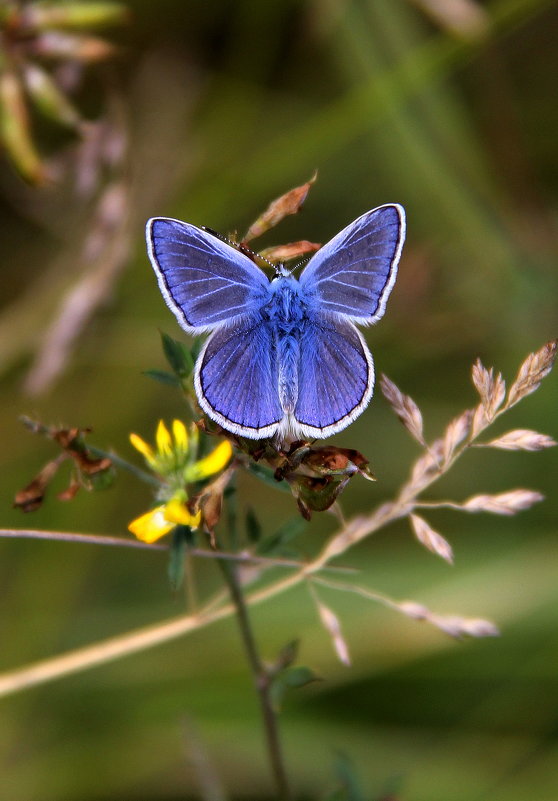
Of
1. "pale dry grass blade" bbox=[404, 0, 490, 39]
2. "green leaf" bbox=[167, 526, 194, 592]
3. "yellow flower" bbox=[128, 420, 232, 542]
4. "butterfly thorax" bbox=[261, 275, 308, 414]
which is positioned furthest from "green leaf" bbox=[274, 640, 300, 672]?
"pale dry grass blade" bbox=[404, 0, 490, 39]

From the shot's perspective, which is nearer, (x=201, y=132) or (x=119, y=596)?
(x=119, y=596)

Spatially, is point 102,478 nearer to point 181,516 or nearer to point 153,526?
point 153,526

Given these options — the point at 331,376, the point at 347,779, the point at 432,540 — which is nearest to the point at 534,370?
the point at 432,540

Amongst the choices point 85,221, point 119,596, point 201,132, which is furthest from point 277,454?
point 201,132

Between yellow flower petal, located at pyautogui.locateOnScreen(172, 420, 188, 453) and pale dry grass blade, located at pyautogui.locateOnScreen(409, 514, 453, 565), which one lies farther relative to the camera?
yellow flower petal, located at pyautogui.locateOnScreen(172, 420, 188, 453)

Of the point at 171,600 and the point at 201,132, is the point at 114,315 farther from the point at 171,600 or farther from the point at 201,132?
the point at 171,600

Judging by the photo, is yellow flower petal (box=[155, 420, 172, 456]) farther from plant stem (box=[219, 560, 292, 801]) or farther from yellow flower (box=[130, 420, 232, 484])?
plant stem (box=[219, 560, 292, 801])

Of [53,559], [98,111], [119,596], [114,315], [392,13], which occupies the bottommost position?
[119,596]
